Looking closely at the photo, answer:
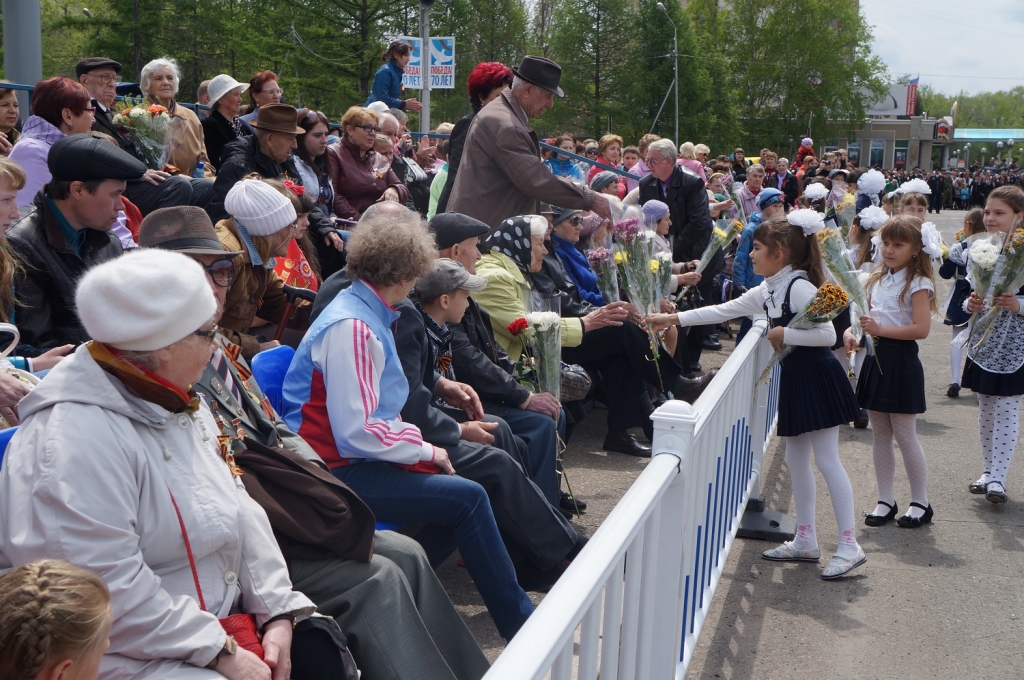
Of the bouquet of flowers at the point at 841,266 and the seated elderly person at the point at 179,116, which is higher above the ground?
the seated elderly person at the point at 179,116

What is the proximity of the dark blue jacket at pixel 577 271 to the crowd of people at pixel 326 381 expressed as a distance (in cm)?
2

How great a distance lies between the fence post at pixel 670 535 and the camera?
9.40 feet

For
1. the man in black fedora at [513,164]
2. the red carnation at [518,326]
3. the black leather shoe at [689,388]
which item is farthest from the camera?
the black leather shoe at [689,388]

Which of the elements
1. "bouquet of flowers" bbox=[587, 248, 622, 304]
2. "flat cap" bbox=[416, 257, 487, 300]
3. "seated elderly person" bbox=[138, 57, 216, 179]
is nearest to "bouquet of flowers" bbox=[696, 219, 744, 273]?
"bouquet of flowers" bbox=[587, 248, 622, 304]

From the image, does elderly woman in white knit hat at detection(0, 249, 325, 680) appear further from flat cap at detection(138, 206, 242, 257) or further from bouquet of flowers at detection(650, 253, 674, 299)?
bouquet of flowers at detection(650, 253, 674, 299)

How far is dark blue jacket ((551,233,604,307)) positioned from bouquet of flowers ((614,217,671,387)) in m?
0.81

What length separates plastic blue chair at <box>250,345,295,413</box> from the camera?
12.4 feet

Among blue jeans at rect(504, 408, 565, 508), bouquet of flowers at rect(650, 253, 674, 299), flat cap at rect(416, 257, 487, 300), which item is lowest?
blue jeans at rect(504, 408, 565, 508)

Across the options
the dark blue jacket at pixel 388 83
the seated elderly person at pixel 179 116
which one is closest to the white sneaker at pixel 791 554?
the seated elderly person at pixel 179 116

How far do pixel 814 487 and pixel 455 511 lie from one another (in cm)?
228

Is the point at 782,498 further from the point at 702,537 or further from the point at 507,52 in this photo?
the point at 507,52

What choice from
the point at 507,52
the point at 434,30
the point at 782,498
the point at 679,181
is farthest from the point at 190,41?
the point at 782,498

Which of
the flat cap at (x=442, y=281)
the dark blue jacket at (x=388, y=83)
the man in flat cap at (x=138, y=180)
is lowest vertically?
the flat cap at (x=442, y=281)

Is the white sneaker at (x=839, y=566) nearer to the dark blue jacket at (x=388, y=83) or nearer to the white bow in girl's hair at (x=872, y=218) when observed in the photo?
the white bow in girl's hair at (x=872, y=218)
